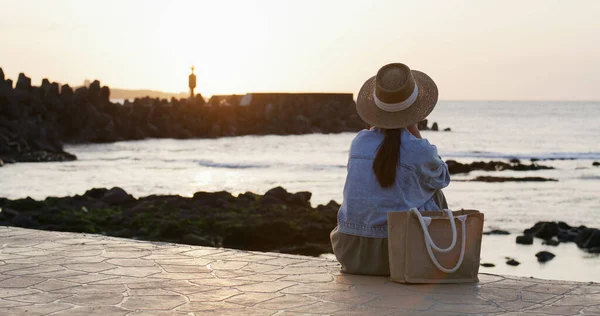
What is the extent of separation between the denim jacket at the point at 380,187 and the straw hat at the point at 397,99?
0.34 ft

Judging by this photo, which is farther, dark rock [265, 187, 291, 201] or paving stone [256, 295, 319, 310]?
dark rock [265, 187, 291, 201]

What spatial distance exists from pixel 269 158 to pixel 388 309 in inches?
1120

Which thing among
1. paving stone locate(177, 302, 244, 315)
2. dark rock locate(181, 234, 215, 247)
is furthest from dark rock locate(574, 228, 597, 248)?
paving stone locate(177, 302, 244, 315)

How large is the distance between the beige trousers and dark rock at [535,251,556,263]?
605 cm

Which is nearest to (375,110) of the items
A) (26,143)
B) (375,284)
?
(375,284)

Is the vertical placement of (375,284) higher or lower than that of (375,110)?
lower

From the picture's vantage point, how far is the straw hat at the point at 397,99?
4.68 meters

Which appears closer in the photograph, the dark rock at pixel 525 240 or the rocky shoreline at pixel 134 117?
the dark rock at pixel 525 240

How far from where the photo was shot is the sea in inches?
460

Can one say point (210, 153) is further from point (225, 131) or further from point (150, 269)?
point (150, 269)

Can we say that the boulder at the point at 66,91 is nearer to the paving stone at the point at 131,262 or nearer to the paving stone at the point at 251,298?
the paving stone at the point at 131,262

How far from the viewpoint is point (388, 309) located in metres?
4.17

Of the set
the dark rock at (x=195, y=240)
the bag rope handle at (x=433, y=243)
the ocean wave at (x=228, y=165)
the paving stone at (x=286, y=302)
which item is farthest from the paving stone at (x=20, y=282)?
the ocean wave at (x=228, y=165)

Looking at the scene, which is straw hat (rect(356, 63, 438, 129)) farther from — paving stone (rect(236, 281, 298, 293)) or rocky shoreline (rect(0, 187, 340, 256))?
rocky shoreline (rect(0, 187, 340, 256))
